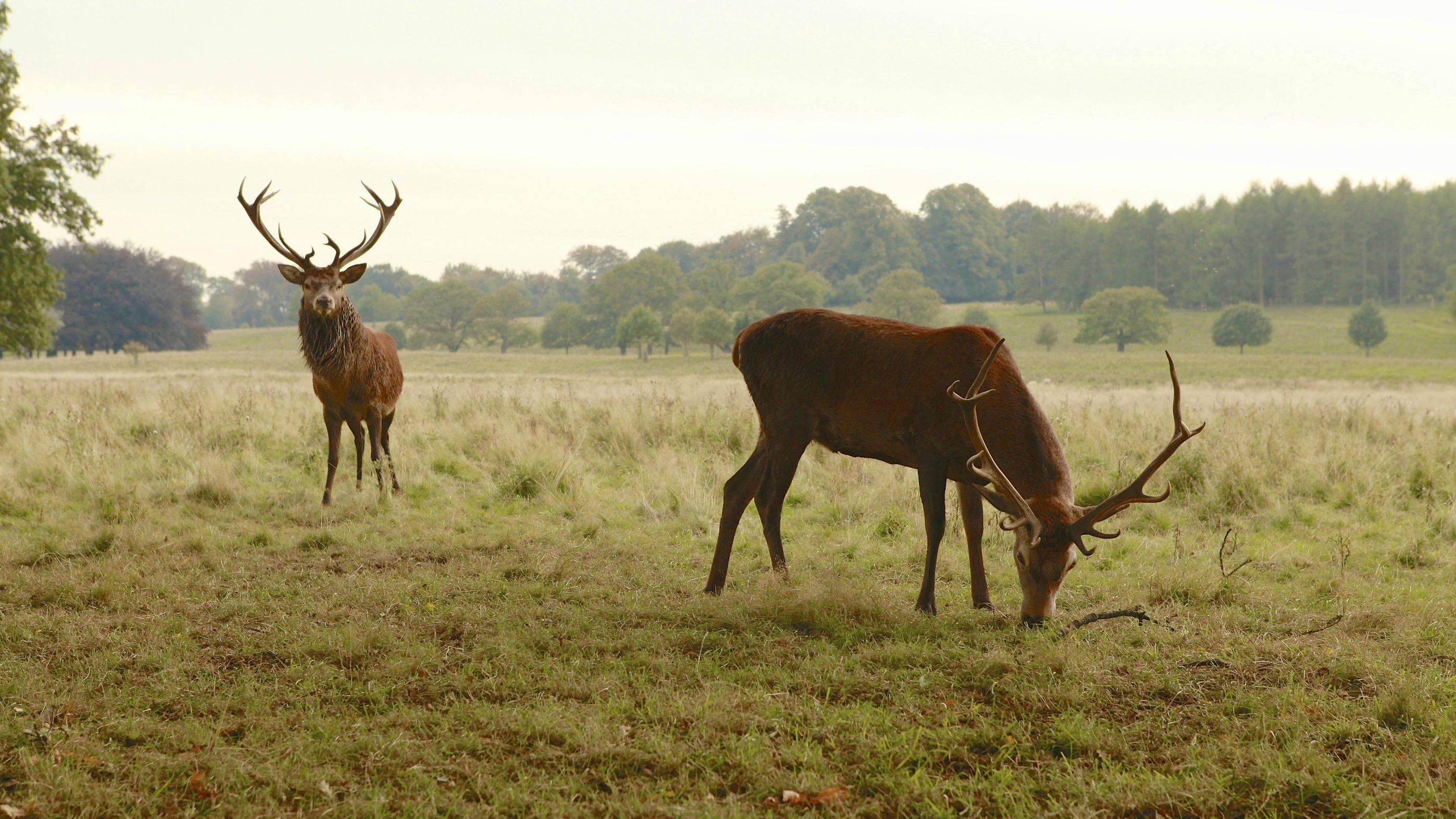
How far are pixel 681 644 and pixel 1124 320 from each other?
229 feet

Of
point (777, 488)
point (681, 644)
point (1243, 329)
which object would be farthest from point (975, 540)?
point (1243, 329)

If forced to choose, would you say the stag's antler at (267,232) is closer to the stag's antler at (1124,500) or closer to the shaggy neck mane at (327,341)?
the shaggy neck mane at (327,341)

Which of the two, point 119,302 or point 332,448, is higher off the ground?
point 119,302

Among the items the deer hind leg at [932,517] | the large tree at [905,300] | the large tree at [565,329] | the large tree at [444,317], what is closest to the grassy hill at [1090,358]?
the large tree at [565,329]

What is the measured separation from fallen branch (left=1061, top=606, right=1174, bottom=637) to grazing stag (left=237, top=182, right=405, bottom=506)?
696 cm

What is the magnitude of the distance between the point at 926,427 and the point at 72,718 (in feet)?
15.1

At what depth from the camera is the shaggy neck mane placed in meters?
9.26

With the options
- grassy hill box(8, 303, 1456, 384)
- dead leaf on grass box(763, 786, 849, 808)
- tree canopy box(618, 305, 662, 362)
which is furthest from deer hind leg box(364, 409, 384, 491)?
tree canopy box(618, 305, 662, 362)

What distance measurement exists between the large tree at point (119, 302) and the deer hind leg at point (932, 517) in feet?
229

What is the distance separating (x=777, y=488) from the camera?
20.9 ft

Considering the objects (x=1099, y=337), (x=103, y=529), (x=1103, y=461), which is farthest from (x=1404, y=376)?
(x=103, y=529)

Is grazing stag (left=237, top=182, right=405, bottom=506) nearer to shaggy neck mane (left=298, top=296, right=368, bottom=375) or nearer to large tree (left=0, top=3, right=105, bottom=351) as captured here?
shaggy neck mane (left=298, top=296, right=368, bottom=375)

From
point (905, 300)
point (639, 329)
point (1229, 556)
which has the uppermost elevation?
point (905, 300)

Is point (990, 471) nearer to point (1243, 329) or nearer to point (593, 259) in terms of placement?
point (1243, 329)
